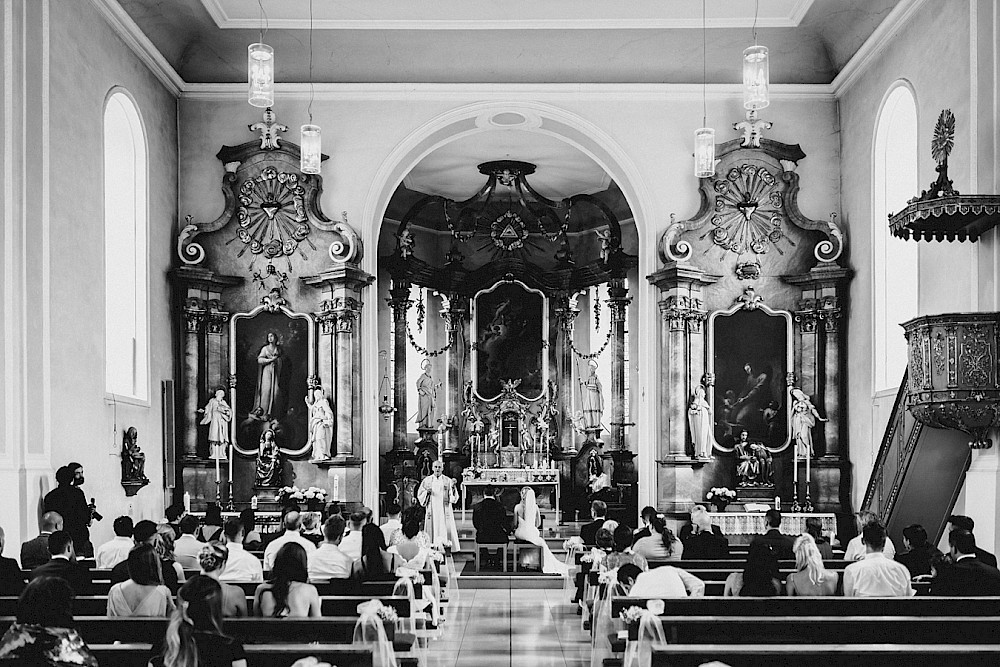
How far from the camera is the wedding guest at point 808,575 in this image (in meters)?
6.90

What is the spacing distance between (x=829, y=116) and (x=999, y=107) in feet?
16.7

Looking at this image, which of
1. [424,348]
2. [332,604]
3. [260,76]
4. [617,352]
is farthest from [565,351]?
[332,604]

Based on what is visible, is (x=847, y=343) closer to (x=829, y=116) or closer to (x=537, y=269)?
(x=829, y=116)

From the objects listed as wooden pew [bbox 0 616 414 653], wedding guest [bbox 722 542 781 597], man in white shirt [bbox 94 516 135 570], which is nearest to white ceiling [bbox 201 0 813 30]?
man in white shirt [bbox 94 516 135 570]

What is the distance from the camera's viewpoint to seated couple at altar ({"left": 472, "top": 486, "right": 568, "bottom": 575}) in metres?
13.1

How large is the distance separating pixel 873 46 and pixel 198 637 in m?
11.4

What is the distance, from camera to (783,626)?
581 centimetres

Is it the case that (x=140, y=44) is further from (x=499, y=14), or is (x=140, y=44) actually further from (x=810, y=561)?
(x=810, y=561)

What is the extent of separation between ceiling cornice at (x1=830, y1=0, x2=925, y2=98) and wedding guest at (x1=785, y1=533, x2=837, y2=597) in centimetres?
711

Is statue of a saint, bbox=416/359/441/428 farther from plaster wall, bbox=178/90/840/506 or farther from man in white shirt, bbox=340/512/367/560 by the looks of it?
man in white shirt, bbox=340/512/367/560

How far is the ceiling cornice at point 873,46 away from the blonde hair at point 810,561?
7.09 meters

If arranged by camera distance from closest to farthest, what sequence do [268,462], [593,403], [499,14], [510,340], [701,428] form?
[499,14], [701,428], [268,462], [593,403], [510,340]

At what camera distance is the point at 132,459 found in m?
12.2

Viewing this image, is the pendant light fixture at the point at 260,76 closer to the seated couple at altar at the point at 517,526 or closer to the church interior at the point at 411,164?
the church interior at the point at 411,164
